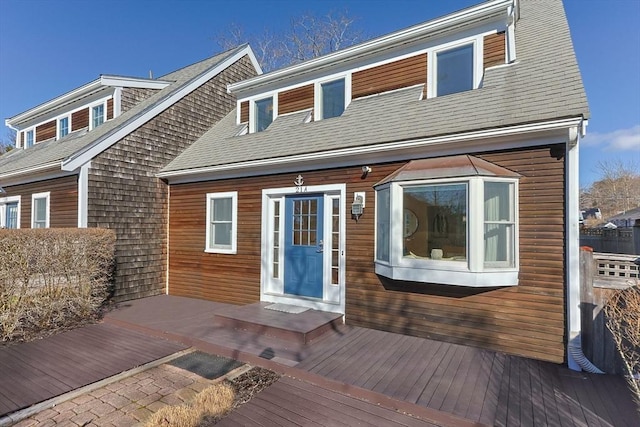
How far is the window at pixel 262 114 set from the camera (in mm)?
7965

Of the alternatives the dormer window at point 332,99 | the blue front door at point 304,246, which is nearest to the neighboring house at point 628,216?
the dormer window at point 332,99

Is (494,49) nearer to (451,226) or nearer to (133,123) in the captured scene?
(451,226)

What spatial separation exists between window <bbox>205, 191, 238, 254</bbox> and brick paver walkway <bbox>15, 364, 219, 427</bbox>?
10.9 feet

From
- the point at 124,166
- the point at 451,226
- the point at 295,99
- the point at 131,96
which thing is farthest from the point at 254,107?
the point at 451,226

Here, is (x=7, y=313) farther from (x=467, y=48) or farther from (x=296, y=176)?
(x=467, y=48)

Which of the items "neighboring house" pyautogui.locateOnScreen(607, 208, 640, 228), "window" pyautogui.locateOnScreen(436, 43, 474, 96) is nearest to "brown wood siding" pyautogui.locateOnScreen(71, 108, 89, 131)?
"window" pyautogui.locateOnScreen(436, 43, 474, 96)

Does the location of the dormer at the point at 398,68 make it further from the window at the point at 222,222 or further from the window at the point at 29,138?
the window at the point at 29,138

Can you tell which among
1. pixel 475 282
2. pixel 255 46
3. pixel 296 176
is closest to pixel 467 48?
pixel 296 176

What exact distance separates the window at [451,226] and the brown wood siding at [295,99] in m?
3.40

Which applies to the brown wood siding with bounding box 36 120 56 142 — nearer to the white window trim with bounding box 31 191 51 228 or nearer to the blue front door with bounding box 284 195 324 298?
the white window trim with bounding box 31 191 51 228

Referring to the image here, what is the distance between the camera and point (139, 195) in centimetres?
742

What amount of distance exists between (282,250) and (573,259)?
4.44 metres

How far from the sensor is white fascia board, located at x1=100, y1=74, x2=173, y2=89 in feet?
28.5

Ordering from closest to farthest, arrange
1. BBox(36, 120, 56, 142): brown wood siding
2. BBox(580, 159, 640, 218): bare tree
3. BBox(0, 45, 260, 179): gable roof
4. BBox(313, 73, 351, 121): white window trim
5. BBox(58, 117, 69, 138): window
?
BBox(0, 45, 260, 179): gable roof → BBox(313, 73, 351, 121): white window trim → BBox(58, 117, 69, 138): window → BBox(36, 120, 56, 142): brown wood siding → BBox(580, 159, 640, 218): bare tree
